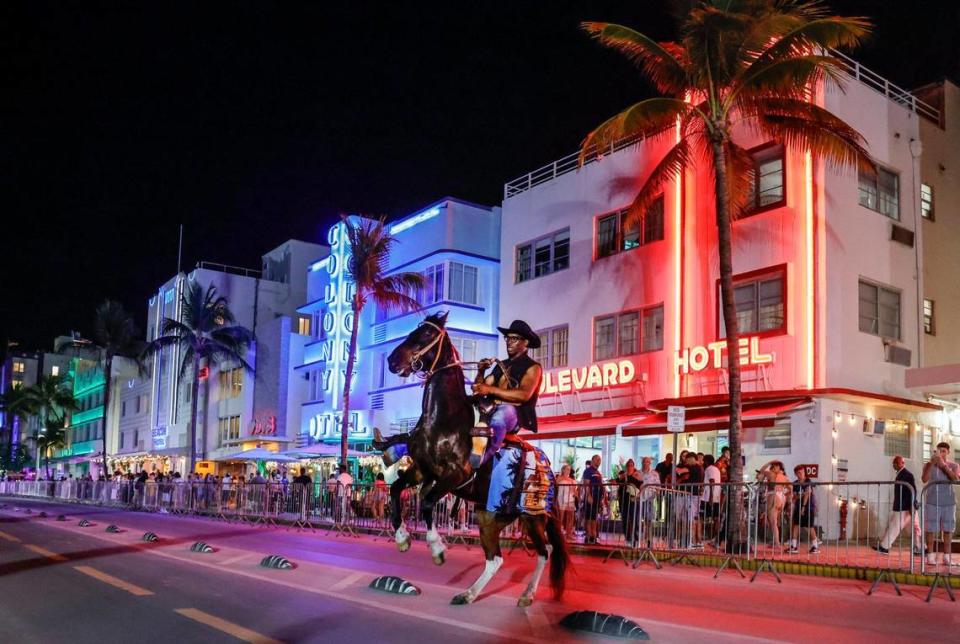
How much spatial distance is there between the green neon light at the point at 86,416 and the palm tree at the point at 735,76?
72046 millimetres

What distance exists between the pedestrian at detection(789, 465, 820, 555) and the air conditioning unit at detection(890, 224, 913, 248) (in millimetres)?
10453

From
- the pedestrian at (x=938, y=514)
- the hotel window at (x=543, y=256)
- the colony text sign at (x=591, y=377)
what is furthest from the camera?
the hotel window at (x=543, y=256)

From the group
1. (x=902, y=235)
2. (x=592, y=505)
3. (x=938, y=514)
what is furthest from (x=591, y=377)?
(x=938, y=514)

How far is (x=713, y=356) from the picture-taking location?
2394 cm

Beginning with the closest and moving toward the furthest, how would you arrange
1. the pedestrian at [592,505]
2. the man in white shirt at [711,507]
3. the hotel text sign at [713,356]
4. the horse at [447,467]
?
the horse at [447,467] → the man in white shirt at [711,507] → the pedestrian at [592,505] → the hotel text sign at [713,356]

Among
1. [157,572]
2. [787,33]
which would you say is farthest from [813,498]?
[157,572]

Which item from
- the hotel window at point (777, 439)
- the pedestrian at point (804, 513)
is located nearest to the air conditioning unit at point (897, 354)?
the hotel window at point (777, 439)

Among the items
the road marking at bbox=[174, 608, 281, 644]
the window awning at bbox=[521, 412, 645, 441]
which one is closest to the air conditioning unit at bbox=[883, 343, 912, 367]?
the window awning at bbox=[521, 412, 645, 441]

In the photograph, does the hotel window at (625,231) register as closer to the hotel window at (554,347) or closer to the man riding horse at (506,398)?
the hotel window at (554,347)

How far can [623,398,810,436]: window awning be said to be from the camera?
21266mm

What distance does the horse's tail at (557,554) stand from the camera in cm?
919

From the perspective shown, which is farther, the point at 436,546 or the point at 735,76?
the point at 735,76

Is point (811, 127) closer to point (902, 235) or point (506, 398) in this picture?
point (902, 235)

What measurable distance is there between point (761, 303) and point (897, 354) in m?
3.64
